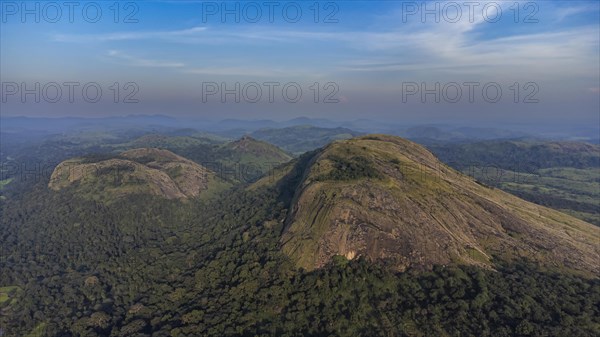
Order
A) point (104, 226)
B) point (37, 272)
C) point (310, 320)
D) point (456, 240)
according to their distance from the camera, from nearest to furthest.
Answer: point (310, 320)
point (456, 240)
point (37, 272)
point (104, 226)

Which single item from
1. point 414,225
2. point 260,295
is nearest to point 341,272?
point 260,295

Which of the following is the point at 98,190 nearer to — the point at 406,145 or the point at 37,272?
the point at 37,272

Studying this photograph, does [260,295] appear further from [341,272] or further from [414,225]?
[414,225]

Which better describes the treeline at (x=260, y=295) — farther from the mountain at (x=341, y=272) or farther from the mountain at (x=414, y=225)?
the mountain at (x=414, y=225)

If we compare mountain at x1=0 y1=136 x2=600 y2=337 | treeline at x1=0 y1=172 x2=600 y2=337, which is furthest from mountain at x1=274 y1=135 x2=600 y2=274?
treeline at x1=0 y1=172 x2=600 y2=337

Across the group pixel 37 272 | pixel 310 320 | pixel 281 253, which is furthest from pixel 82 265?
pixel 310 320

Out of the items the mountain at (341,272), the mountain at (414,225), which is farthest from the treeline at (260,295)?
the mountain at (414,225)

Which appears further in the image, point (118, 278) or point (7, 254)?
point (7, 254)

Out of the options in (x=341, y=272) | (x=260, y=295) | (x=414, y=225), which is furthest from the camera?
(x=414, y=225)
